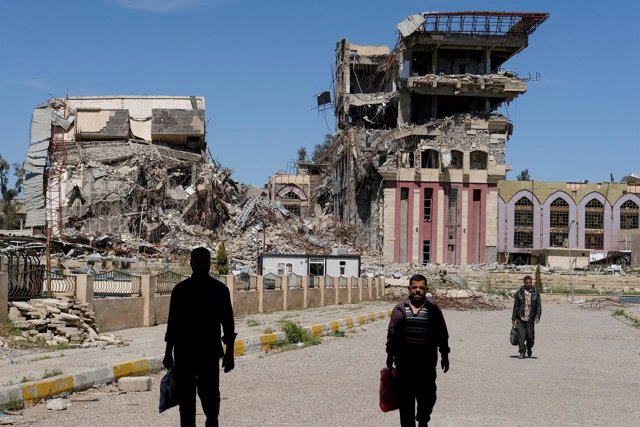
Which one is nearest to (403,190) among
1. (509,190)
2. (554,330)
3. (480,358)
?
(509,190)

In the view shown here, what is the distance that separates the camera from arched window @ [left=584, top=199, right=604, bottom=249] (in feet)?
307

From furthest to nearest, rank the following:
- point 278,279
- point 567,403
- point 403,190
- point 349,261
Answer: point 403,190 < point 349,261 < point 278,279 < point 567,403

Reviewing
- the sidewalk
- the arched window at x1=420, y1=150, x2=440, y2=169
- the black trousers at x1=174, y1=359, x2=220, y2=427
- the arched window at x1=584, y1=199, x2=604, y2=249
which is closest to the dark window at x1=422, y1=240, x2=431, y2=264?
the arched window at x1=420, y1=150, x2=440, y2=169

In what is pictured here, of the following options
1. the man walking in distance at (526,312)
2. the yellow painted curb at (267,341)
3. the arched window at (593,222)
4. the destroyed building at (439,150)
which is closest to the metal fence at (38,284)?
the yellow painted curb at (267,341)

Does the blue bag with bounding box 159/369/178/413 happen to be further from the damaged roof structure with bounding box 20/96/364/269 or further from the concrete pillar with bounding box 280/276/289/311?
the damaged roof structure with bounding box 20/96/364/269

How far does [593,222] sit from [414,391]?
3561 inches

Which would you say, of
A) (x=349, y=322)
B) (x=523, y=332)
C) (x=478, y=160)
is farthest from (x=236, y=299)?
(x=478, y=160)

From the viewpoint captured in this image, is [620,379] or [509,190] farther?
[509,190]

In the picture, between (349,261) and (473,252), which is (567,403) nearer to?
(349,261)

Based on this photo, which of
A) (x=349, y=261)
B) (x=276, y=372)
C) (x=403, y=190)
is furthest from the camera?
(x=403, y=190)

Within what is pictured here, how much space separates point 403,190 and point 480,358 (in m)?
61.4

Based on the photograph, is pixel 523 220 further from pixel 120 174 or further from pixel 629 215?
pixel 120 174

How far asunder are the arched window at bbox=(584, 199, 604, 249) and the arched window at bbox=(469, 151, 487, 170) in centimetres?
1904

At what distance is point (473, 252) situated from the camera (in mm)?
78688
